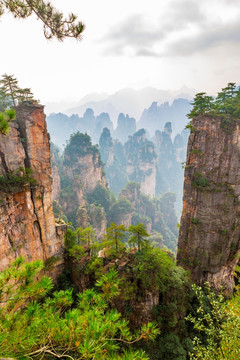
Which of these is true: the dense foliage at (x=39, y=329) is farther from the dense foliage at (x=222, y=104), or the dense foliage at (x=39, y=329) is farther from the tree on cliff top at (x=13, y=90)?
the dense foliage at (x=222, y=104)

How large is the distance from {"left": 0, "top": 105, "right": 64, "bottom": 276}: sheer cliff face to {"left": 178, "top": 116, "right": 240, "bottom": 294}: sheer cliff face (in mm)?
11822

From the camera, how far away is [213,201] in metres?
16.0

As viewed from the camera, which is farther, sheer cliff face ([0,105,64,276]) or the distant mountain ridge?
A: the distant mountain ridge

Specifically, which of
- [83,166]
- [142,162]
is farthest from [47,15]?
[142,162]

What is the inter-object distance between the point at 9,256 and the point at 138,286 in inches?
310

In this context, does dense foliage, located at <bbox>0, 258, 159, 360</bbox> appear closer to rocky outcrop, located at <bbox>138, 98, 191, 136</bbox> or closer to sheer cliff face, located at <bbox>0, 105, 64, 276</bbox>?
sheer cliff face, located at <bbox>0, 105, 64, 276</bbox>

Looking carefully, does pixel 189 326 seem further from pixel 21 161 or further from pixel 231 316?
pixel 21 161

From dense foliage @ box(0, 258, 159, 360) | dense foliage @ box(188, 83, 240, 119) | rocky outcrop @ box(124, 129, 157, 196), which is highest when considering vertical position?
dense foliage @ box(188, 83, 240, 119)

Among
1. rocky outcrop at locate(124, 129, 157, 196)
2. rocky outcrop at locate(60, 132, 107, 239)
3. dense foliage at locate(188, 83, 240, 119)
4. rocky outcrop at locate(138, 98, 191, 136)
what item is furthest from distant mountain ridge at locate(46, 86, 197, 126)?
dense foliage at locate(188, 83, 240, 119)

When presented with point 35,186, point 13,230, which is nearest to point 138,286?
point 13,230

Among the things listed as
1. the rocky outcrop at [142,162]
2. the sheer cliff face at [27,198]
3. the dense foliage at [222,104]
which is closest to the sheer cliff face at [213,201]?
the dense foliage at [222,104]

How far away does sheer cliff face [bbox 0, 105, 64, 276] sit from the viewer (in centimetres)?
1150

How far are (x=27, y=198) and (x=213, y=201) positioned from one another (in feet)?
47.1

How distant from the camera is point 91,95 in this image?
148 metres
